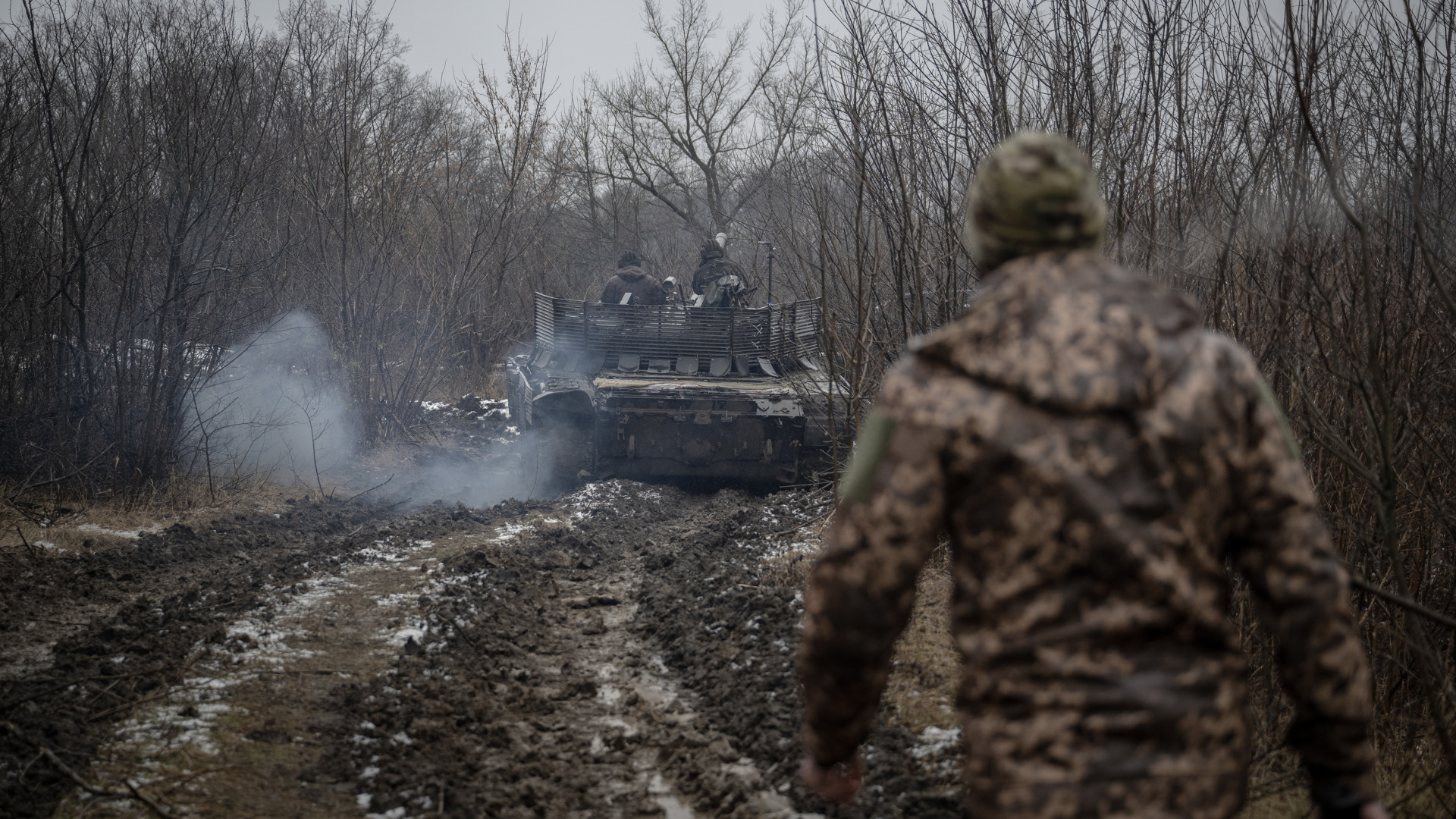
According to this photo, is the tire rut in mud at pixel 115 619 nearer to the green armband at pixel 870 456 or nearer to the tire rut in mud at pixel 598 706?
the tire rut in mud at pixel 598 706

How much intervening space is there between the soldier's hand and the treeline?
1728mm

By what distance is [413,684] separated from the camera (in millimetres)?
4785

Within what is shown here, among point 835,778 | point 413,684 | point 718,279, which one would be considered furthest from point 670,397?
point 835,778

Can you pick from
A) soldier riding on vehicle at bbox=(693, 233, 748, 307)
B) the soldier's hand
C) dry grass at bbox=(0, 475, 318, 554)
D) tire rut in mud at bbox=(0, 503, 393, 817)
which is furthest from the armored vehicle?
the soldier's hand

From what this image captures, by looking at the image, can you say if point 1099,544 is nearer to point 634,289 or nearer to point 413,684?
point 413,684

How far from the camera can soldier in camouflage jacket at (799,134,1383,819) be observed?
1479mm

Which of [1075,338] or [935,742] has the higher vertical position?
[1075,338]

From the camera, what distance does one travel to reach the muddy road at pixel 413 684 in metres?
3.62

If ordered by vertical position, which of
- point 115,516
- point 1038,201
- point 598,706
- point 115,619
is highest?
point 1038,201

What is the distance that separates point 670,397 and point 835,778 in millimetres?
9056

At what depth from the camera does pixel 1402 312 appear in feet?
11.7

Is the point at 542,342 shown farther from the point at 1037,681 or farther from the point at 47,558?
the point at 1037,681

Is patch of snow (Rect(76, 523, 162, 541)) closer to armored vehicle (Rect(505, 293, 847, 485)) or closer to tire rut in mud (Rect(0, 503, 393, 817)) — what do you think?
tire rut in mud (Rect(0, 503, 393, 817))

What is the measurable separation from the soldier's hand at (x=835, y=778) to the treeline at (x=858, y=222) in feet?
5.67
